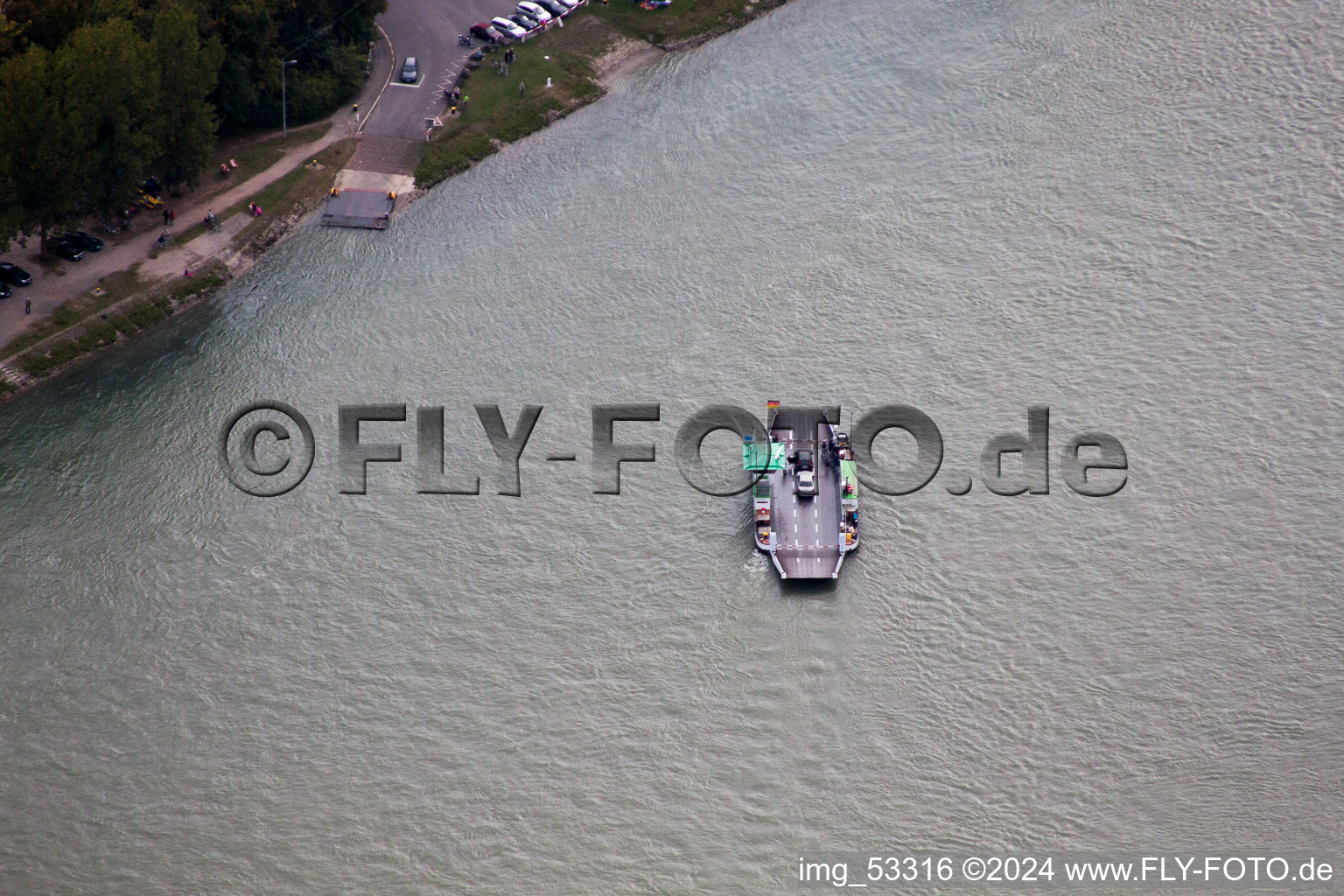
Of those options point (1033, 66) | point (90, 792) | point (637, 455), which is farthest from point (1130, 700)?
point (1033, 66)

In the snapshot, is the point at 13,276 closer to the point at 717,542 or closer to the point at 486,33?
the point at 486,33

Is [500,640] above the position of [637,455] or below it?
below

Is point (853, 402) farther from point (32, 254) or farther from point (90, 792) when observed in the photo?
point (32, 254)

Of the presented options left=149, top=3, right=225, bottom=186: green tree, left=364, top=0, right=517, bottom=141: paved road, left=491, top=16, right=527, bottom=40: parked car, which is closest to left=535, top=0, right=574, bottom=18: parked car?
left=364, top=0, right=517, bottom=141: paved road

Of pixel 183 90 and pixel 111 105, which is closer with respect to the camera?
pixel 111 105

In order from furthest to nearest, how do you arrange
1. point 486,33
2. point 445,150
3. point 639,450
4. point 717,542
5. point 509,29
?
point 509,29
point 486,33
point 445,150
point 639,450
point 717,542

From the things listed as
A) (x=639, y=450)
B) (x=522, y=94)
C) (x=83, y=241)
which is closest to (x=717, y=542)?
(x=639, y=450)
